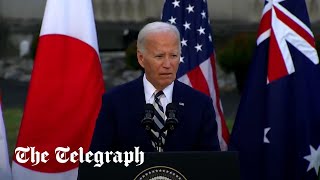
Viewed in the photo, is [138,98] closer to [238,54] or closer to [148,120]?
[148,120]

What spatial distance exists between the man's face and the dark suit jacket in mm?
121

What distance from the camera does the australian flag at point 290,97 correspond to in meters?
4.83

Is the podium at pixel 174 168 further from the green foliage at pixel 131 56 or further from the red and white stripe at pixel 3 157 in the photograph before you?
the green foliage at pixel 131 56

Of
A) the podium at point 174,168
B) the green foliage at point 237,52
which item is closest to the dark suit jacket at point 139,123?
the podium at point 174,168

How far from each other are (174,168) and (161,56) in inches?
21.6

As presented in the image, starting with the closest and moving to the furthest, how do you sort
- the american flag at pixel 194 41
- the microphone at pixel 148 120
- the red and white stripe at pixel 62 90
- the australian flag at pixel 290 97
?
the microphone at pixel 148 120 → the red and white stripe at pixel 62 90 → the australian flag at pixel 290 97 → the american flag at pixel 194 41

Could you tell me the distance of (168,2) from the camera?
5.09 meters

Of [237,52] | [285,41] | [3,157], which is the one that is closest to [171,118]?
[3,157]

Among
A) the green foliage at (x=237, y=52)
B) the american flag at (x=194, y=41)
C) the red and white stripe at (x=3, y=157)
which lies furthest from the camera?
the green foliage at (x=237, y=52)

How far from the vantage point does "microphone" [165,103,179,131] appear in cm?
262

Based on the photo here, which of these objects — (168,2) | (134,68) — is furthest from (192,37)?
(134,68)

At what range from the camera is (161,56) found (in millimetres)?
2869

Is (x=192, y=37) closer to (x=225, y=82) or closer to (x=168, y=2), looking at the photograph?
(x=168, y=2)

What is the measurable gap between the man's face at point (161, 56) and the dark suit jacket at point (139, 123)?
0.12 m
